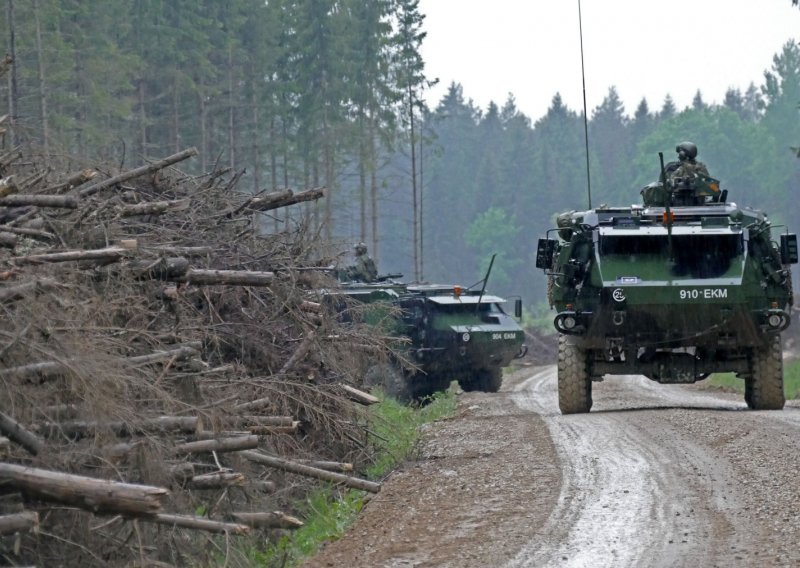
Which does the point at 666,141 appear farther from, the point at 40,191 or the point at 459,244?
the point at 40,191

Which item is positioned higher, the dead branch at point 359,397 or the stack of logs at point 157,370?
the stack of logs at point 157,370

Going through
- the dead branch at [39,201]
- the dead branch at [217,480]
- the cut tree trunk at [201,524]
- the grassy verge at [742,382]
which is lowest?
the grassy verge at [742,382]

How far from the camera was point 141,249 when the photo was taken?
966 centimetres

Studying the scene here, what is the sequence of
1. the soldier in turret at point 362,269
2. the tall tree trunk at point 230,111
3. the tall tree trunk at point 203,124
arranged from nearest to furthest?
the soldier in turret at point 362,269, the tall tree trunk at point 203,124, the tall tree trunk at point 230,111

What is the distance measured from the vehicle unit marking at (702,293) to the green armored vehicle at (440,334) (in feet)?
18.0

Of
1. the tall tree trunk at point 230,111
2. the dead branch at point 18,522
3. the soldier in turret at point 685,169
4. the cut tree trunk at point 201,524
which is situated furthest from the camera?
the tall tree trunk at point 230,111

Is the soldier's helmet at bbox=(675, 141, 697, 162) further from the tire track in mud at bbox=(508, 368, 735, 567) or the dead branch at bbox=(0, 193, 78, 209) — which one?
the dead branch at bbox=(0, 193, 78, 209)

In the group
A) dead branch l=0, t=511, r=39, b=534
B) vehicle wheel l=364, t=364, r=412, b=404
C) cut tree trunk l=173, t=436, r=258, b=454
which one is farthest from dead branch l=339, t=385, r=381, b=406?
vehicle wheel l=364, t=364, r=412, b=404

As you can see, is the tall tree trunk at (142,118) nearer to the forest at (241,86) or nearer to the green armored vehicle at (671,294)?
the forest at (241,86)

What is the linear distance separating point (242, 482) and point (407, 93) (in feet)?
144

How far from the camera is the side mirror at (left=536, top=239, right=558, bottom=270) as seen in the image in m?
16.5

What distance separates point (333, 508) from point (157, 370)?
6.48 ft

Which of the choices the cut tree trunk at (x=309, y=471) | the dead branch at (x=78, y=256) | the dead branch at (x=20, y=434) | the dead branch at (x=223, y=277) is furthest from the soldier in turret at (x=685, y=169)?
the dead branch at (x=20, y=434)

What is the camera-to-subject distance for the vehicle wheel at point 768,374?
16.5m
